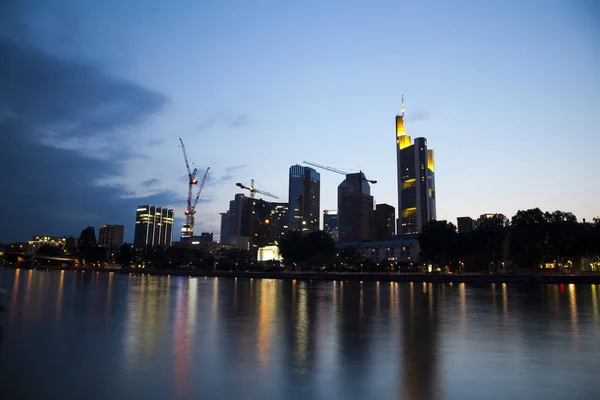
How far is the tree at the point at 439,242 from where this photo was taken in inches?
→ 4998

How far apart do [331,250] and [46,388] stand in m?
151

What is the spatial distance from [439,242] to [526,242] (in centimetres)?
2287

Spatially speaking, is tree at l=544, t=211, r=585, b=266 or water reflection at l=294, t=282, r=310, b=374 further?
tree at l=544, t=211, r=585, b=266

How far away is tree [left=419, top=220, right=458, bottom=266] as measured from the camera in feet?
416

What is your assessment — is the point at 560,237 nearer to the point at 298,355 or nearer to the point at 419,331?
the point at 419,331

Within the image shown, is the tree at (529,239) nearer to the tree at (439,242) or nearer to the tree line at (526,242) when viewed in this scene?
the tree line at (526,242)

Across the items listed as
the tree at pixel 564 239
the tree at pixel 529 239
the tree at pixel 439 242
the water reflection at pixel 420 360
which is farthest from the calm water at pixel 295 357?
the tree at pixel 439 242

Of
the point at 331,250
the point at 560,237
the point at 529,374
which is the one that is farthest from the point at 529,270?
the point at 529,374

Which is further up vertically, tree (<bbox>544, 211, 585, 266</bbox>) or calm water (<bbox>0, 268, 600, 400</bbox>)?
tree (<bbox>544, 211, 585, 266</bbox>)

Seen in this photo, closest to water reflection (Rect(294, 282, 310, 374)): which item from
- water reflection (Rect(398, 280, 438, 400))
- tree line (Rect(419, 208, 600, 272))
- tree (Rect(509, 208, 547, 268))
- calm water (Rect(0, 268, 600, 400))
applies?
calm water (Rect(0, 268, 600, 400))

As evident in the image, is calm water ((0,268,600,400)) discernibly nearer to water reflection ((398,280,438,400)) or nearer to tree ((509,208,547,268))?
water reflection ((398,280,438,400))

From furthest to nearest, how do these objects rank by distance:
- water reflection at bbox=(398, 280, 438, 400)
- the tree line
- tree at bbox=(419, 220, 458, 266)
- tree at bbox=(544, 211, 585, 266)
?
tree at bbox=(419, 220, 458, 266), the tree line, tree at bbox=(544, 211, 585, 266), water reflection at bbox=(398, 280, 438, 400)

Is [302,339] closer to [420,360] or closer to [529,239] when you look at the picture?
[420,360]

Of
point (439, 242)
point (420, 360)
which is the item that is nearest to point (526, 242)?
point (439, 242)
